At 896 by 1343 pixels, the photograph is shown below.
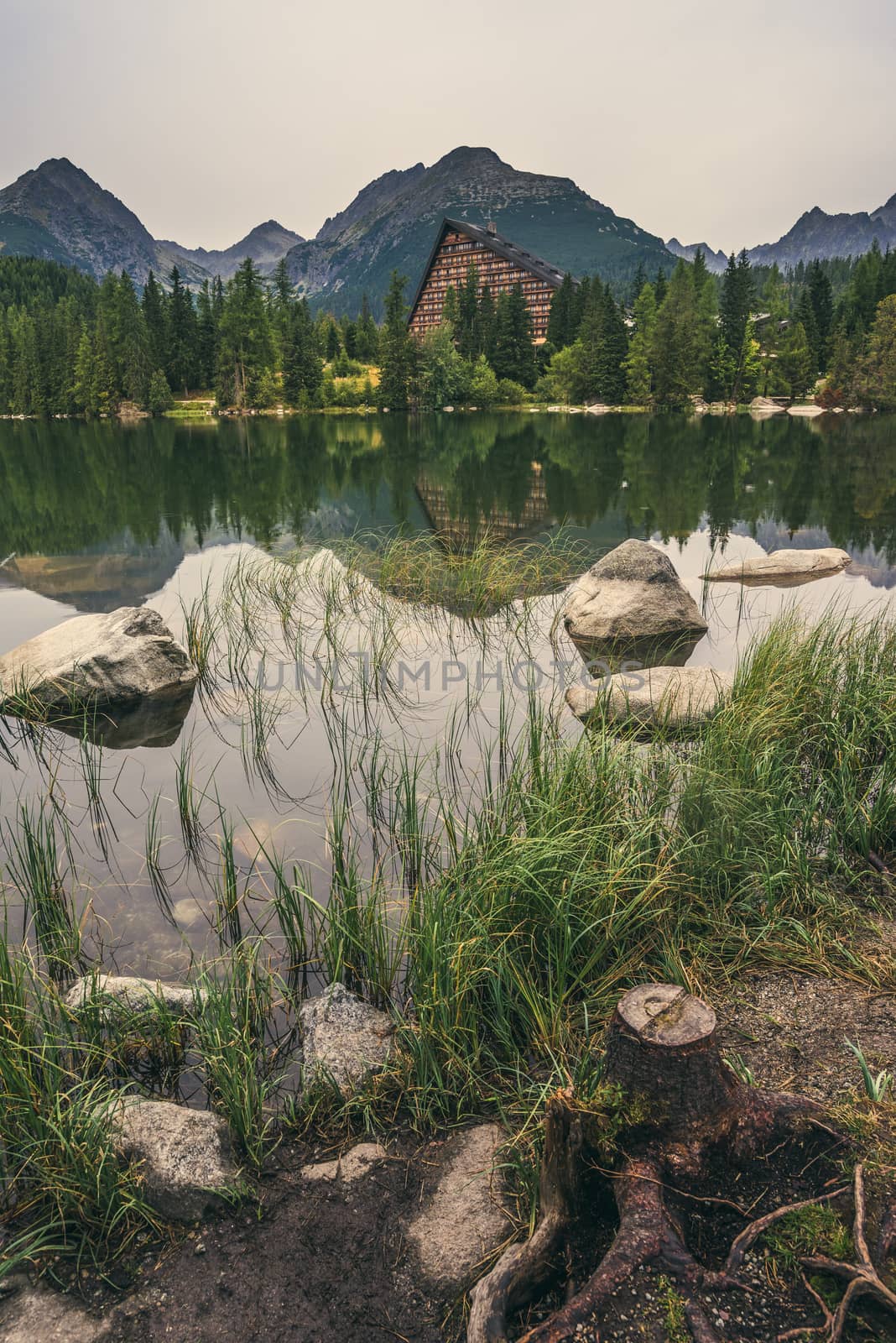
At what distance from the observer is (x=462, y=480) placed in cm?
2100

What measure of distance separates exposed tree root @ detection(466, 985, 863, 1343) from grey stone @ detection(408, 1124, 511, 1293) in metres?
0.24

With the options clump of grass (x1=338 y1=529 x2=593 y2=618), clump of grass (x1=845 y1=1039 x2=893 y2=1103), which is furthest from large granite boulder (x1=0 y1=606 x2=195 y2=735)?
clump of grass (x1=845 y1=1039 x2=893 y2=1103)

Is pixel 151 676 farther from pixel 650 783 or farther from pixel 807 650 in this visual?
pixel 807 650

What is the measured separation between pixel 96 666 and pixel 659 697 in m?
4.82

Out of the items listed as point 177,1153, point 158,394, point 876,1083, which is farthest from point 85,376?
point 876,1083

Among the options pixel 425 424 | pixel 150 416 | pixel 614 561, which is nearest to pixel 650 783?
pixel 614 561

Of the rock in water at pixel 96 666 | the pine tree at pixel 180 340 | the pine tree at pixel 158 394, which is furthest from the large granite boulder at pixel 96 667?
the pine tree at pixel 180 340

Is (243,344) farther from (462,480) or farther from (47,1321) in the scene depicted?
(47,1321)

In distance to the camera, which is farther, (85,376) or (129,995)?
(85,376)

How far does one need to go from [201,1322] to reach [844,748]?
423cm

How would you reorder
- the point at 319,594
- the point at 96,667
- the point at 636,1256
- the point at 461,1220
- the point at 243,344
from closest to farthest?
1. the point at 636,1256
2. the point at 461,1220
3. the point at 96,667
4. the point at 319,594
5. the point at 243,344

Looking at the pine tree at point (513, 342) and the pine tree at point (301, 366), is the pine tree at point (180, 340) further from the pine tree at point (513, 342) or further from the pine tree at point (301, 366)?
the pine tree at point (513, 342)

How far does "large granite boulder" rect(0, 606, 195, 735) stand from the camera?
661cm

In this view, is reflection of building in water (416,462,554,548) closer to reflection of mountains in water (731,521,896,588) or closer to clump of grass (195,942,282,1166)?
reflection of mountains in water (731,521,896,588)
